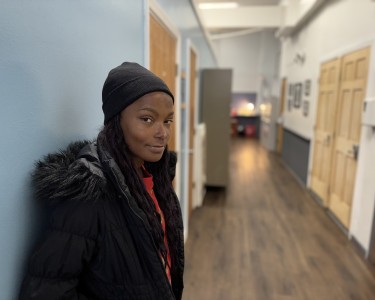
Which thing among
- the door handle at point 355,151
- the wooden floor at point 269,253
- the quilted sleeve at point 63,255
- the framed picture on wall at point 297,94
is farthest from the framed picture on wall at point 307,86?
the quilted sleeve at point 63,255

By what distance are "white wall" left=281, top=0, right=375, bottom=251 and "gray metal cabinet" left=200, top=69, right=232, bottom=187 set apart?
148 centimetres

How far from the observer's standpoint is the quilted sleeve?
624mm

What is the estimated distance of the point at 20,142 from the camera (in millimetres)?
653

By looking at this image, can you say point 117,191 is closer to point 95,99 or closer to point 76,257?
point 76,257

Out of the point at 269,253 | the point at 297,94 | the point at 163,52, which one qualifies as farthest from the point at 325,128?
the point at 163,52

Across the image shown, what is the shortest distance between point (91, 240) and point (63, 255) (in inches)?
2.6

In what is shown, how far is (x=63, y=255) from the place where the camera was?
0.63 m

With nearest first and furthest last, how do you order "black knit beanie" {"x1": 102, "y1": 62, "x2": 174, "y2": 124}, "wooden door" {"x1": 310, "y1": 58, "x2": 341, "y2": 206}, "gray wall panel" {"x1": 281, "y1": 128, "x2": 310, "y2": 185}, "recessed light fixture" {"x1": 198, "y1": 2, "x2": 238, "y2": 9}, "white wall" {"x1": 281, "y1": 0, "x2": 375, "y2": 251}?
1. "black knit beanie" {"x1": 102, "y1": 62, "x2": 174, "y2": 124}
2. "white wall" {"x1": 281, "y1": 0, "x2": 375, "y2": 251}
3. "wooden door" {"x1": 310, "y1": 58, "x2": 341, "y2": 206}
4. "gray wall panel" {"x1": 281, "y1": 128, "x2": 310, "y2": 185}
5. "recessed light fixture" {"x1": 198, "y1": 2, "x2": 238, "y2": 9}

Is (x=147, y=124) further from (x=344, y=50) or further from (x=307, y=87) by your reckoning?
(x=307, y=87)

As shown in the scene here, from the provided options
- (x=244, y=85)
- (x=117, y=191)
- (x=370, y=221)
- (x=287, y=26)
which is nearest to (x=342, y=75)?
(x=370, y=221)

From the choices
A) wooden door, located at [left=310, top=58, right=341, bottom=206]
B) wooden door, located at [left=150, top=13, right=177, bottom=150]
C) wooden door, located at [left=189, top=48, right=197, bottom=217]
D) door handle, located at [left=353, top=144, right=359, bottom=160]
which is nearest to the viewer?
wooden door, located at [left=150, top=13, right=177, bottom=150]

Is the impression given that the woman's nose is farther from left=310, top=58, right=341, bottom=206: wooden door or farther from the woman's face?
left=310, top=58, right=341, bottom=206: wooden door

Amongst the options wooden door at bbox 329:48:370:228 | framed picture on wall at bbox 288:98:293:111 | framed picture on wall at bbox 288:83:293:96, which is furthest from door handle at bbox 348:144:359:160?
framed picture on wall at bbox 288:83:293:96

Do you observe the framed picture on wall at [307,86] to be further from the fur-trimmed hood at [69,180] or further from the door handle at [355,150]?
the fur-trimmed hood at [69,180]
